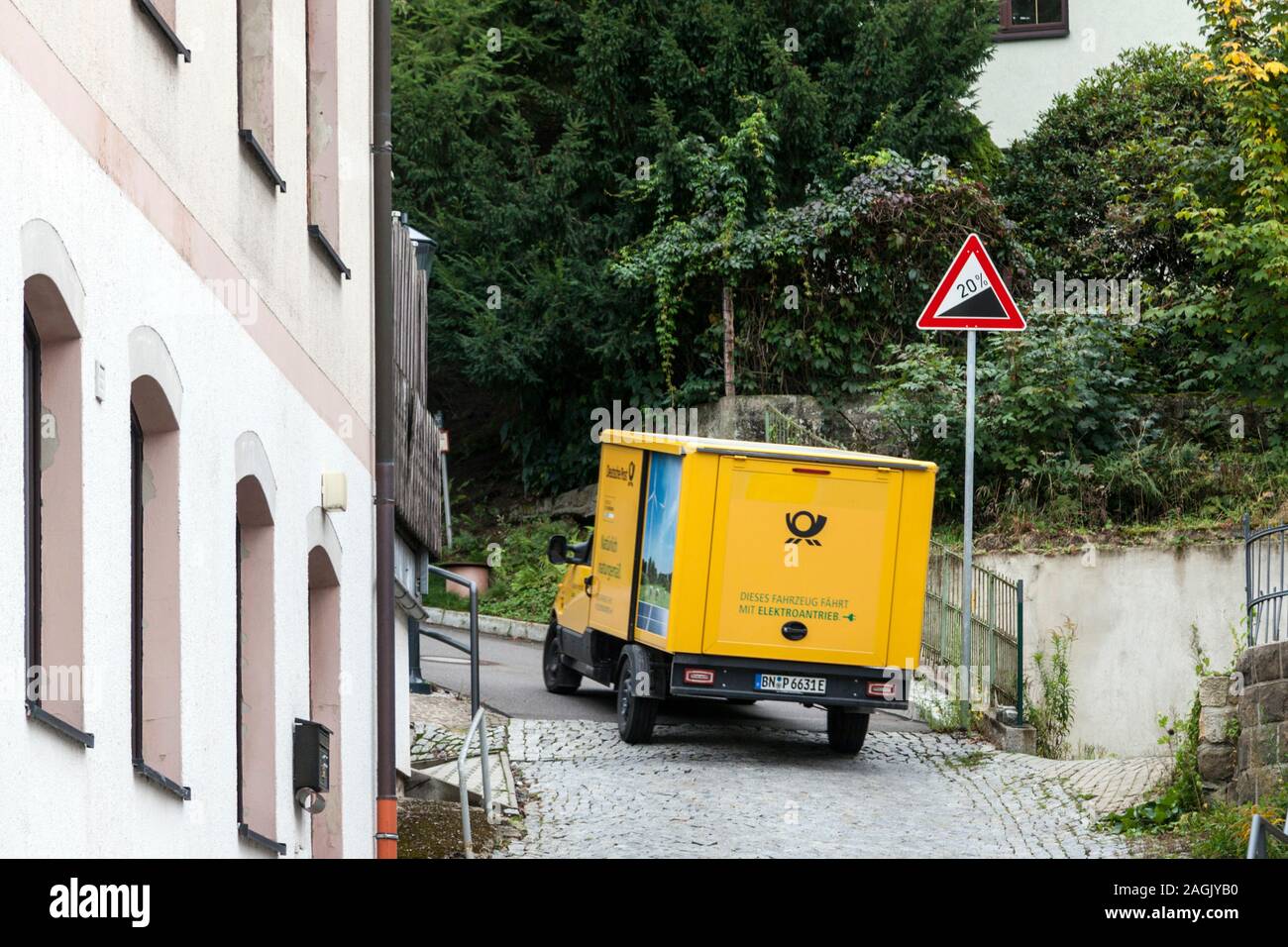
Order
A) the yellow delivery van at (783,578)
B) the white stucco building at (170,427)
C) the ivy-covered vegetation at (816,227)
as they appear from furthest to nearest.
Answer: the ivy-covered vegetation at (816,227) → the yellow delivery van at (783,578) → the white stucco building at (170,427)

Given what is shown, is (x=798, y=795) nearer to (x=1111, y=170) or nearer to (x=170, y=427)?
(x=170, y=427)

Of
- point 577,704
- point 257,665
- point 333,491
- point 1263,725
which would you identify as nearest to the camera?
point 257,665

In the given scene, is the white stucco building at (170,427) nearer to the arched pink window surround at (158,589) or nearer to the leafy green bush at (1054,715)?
the arched pink window surround at (158,589)

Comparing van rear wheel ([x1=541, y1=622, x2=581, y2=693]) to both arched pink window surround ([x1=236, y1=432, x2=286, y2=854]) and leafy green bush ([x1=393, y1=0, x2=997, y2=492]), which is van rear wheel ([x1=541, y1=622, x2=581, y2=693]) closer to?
leafy green bush ([x1=393, y1=0, x2=997, y2=492])

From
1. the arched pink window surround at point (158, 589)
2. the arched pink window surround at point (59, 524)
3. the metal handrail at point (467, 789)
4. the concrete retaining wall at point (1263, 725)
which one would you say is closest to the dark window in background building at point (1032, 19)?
the concrete retaining wall at point (1263, 725)

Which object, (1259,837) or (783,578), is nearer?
(1259,837)

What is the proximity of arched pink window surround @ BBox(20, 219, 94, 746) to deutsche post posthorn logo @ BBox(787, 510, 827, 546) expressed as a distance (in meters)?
9.07

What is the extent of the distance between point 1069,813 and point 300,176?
660cm

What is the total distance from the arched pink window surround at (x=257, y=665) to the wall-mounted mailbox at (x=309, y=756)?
0.49 meters

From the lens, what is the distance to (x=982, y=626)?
17.1 meters

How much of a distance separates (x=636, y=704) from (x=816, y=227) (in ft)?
36.5

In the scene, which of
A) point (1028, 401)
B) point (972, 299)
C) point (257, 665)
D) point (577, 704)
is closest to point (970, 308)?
point (972, 299)

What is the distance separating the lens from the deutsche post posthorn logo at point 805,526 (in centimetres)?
1427

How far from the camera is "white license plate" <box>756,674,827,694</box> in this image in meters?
14.4
